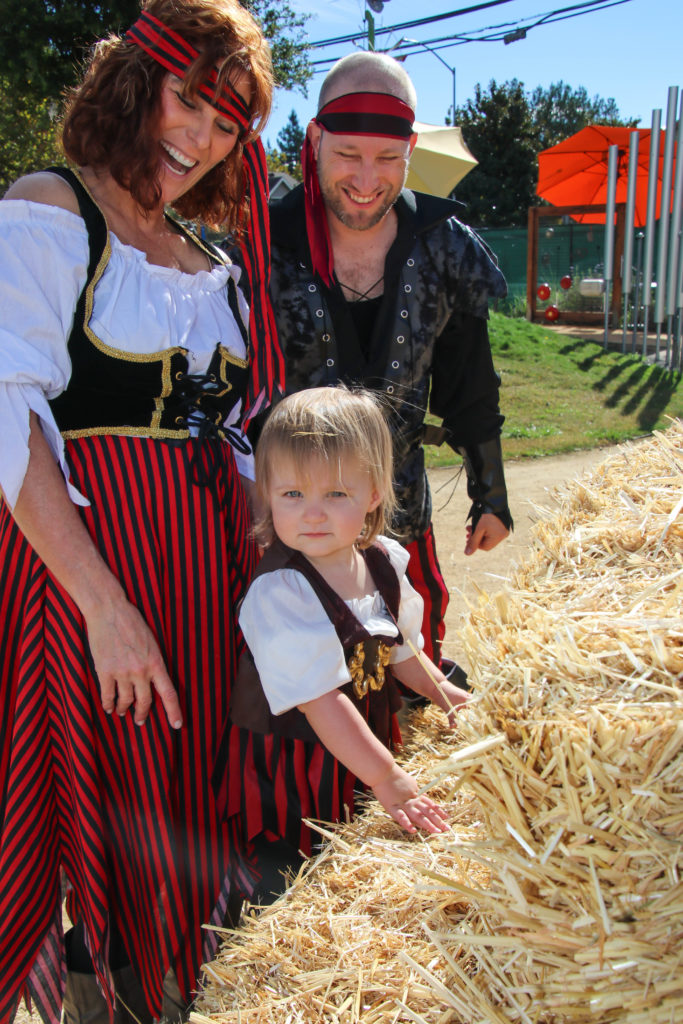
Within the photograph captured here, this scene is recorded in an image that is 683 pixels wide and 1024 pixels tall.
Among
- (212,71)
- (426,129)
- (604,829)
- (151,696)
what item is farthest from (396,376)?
(426,129)

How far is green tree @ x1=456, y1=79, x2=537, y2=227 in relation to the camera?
3328 centimetres

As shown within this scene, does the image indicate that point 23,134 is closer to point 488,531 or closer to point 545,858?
point 488,531

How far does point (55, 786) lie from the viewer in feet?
5.77

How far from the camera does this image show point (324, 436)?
174 cm

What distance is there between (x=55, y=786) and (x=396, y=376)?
146 cm

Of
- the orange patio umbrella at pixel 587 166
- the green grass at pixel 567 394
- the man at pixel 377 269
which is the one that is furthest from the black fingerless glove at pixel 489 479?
the orange patio umbrella at pixel 587 166

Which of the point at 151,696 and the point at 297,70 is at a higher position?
the point at 297,70

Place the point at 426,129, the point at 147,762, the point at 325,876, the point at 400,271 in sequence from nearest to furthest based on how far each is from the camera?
the point at 325,876, the point at 147,762, the point at 400,271, the point at 426,129

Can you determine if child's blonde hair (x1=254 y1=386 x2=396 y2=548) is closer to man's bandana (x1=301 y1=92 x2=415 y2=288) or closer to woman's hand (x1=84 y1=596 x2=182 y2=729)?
woman's hand (x1=84 y1=596 x2=182 y2=729)

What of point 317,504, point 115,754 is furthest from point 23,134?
point 115,754

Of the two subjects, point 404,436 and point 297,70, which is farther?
point 297,70

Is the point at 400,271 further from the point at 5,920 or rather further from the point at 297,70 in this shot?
the point at 297,70

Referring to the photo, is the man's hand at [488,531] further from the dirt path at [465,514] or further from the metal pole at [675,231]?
the metal pole at [675,231]

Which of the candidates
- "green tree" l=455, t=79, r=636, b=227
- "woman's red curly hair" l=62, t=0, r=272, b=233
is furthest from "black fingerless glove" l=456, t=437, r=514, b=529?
"green tree" l=455, t=79, r=636, b=227
